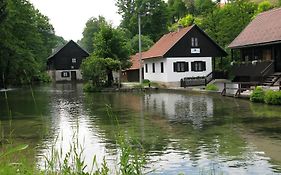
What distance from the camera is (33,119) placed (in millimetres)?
20562

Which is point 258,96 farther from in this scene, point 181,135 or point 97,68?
point 97,68

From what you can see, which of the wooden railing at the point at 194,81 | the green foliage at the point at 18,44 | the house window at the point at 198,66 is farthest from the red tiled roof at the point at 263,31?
the green foliage at the point at 18,44

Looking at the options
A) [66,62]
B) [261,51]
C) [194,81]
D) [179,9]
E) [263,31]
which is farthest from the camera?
[179,9]

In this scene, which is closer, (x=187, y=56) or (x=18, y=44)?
(x=187, y=56)

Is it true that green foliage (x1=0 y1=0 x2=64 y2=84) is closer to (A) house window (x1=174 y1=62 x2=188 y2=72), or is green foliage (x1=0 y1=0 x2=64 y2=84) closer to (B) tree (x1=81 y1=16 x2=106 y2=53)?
(A) house window (x1=174 y1=62 x2=188 y2=72)

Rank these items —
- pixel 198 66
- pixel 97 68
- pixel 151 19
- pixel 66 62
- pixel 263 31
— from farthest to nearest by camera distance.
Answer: pixel 66 62
pixel 151 19
pixel 198 66
pixel 97 68
pixel 263 31

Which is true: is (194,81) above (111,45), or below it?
below

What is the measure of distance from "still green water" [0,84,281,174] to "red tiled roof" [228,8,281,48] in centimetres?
1161

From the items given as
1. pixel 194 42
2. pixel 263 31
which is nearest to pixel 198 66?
pixel 194 42

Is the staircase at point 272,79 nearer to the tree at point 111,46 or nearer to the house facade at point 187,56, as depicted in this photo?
the house facade at point 187,56

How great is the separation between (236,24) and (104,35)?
14.8 meters

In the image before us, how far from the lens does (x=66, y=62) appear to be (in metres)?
89.1

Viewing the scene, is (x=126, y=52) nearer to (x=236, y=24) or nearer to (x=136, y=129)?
(x=236, y=24)

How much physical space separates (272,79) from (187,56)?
16602 millimetres
